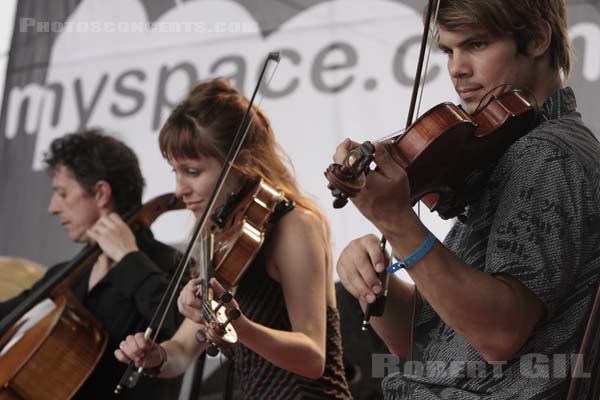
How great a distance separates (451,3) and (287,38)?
1595 millimetres

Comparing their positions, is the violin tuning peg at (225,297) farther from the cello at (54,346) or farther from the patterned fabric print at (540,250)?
the cello at (54,346)

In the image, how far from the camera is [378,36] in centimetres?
257

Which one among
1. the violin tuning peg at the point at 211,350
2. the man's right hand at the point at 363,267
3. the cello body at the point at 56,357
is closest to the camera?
the man's right hand at the point at 363,267

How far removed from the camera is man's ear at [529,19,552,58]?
1.20 metres

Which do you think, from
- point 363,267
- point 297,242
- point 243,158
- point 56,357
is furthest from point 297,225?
point 56,357

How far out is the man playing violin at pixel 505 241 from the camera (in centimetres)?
101

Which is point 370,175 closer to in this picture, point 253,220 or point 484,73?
point 484,73

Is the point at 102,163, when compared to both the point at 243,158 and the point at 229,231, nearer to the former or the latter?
the point at 243,158

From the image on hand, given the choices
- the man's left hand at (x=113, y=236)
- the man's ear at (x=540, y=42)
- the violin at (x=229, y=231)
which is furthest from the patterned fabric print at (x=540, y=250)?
the man's left hand at (x=113, y=236)

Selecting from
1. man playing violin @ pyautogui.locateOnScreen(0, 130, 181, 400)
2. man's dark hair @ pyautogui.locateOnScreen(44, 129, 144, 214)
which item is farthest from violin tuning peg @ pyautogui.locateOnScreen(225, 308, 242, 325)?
man's dark hair @ pyautogui.locateOnScreen(44, 129, 144, 214)

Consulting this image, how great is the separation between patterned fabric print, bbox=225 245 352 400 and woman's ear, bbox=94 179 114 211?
3.05 ft

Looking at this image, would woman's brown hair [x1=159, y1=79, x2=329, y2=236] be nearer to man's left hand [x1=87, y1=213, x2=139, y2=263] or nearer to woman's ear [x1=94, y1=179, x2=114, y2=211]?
man's left hand [x1=87, y1=213, x2=139, y2=263]

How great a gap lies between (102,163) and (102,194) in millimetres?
107

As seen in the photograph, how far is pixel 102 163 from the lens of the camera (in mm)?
2680
